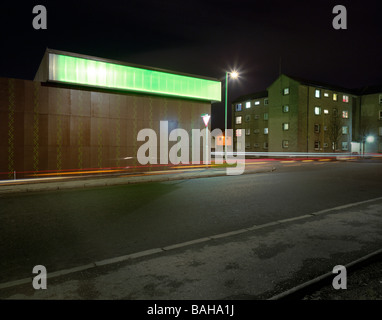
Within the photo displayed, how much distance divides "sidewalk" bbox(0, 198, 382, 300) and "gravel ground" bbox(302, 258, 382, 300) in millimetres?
29

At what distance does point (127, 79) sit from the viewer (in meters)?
18.3

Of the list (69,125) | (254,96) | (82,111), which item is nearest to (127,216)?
(69,125)

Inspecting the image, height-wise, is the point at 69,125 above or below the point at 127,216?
above

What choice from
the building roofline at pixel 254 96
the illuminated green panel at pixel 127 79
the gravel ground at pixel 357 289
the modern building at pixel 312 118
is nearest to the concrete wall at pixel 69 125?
the illuminated green panel at pixel 127 79

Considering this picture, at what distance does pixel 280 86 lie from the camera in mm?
44750

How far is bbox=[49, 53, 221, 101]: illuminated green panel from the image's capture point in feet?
52.3

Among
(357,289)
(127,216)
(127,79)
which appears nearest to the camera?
(357,289)

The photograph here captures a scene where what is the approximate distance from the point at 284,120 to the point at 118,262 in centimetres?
4436

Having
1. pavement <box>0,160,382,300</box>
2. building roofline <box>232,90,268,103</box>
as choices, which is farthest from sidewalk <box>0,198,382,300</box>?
building roofline <box>232,90,268,103</box>

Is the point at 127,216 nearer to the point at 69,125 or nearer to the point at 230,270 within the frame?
the point at 230,270

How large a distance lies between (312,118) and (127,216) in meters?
42.7

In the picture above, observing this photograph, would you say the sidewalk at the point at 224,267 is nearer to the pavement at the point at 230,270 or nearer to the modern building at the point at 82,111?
the pavement at the point at 230,270

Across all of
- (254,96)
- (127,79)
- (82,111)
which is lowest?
(82,111)
